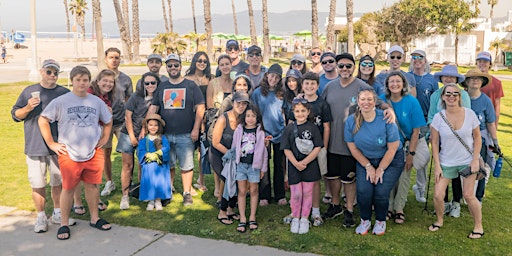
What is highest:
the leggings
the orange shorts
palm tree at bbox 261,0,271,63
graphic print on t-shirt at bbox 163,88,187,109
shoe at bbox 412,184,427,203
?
palm tree at bbox 261,0,271,63

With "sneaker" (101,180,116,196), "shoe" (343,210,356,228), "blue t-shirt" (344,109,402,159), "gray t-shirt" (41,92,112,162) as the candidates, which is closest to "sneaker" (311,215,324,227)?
"shoe" (343,210,356,228)

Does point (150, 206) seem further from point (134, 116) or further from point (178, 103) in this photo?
point (178, 103)

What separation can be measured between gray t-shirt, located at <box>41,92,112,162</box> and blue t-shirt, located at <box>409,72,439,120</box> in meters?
4.05

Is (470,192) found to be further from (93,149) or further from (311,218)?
(93,149)

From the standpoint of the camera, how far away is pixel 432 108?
5.75m

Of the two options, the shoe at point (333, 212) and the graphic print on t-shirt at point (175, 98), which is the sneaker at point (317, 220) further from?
the graphic print on t-shirt at point (175, 98)

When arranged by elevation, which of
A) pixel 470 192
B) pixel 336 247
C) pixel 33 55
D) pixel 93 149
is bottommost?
pixel 336 247

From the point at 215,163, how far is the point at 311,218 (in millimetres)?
1328

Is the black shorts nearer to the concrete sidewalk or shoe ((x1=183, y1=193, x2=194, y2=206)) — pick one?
the concrete sidewalk

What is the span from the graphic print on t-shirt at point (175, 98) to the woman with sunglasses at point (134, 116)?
241 millimetres

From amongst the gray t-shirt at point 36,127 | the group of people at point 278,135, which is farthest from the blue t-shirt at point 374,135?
the gray t-shirt at point 36,127

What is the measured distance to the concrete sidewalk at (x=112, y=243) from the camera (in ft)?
15.9

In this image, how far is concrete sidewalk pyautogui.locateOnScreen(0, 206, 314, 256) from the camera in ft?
15.9

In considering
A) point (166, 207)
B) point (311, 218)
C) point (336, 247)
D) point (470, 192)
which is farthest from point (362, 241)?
point (166, 207)
